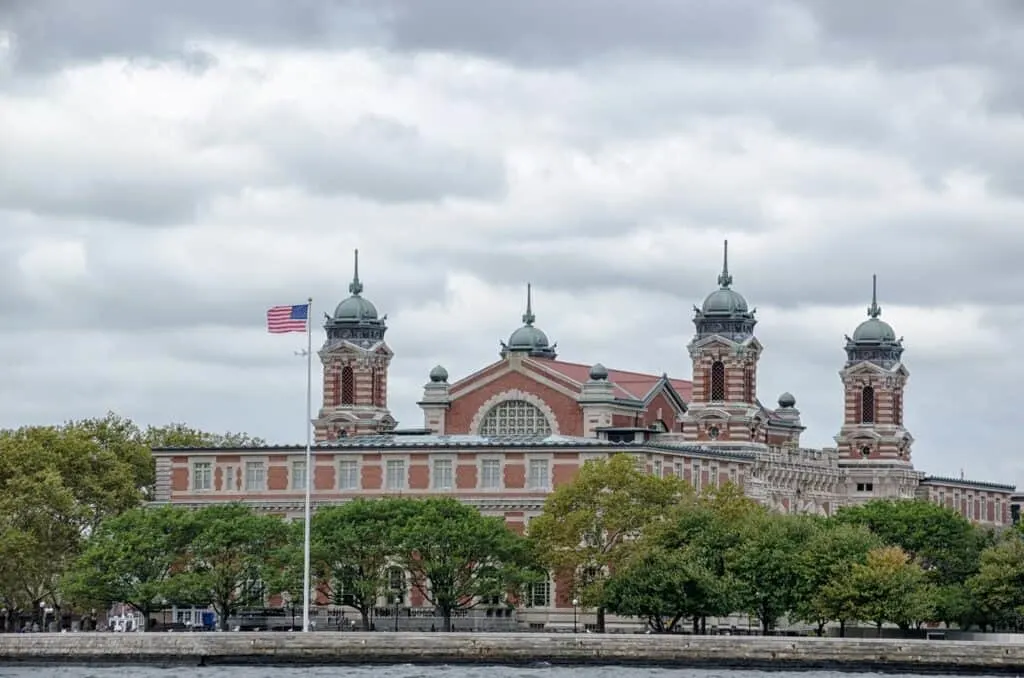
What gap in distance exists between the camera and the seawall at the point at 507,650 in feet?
402

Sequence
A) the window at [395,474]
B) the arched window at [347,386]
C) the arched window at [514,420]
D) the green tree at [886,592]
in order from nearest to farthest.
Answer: the green tree at [886,592]
the window at [395,474]
the arched window at [514,420]
the arched window at [347,386]

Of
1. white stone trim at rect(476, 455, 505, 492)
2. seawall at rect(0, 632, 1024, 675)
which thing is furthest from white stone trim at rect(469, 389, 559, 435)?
seawall at rect(0, 632, 1024, 675)

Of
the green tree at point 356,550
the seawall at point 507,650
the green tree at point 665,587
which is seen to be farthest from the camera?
the green tree at point 356,550

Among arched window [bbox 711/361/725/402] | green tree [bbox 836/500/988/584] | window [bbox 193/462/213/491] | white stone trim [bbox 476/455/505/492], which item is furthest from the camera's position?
arched window [bbox 711/361/725/402]

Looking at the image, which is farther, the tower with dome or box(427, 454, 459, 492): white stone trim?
the tower with dome

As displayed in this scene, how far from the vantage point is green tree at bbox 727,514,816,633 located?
5344 inches

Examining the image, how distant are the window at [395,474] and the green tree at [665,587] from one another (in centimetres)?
2569

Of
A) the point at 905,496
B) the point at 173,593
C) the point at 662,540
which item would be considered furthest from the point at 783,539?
the point at 905,496

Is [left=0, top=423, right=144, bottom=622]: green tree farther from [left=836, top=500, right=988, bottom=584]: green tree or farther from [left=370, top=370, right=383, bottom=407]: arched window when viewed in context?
[left=836, top=500, right=988, bottom=584]: green tree

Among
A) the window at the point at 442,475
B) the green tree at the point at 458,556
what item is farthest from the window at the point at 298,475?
the green tree at the point at 458,556

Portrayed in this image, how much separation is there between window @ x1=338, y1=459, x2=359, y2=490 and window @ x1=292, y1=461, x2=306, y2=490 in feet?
7.49

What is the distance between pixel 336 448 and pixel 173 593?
80.7 feet

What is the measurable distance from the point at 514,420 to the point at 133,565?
43008mm

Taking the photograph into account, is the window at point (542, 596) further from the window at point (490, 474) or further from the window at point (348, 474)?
the window at point (348, 474)
